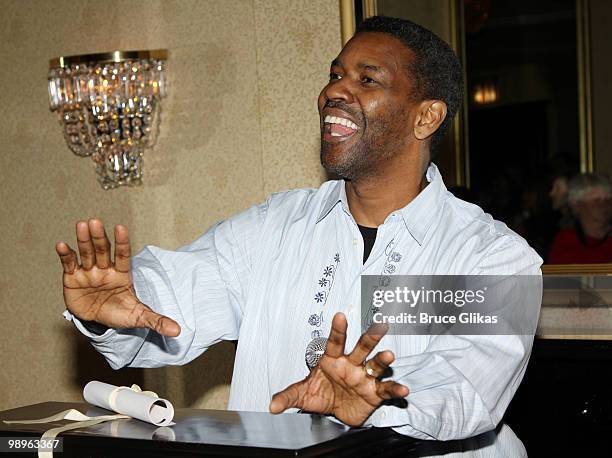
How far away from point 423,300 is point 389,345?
4.3 inches

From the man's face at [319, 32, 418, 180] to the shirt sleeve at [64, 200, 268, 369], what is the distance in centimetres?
27

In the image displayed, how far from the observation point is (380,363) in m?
1.40

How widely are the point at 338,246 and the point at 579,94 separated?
1074 mm

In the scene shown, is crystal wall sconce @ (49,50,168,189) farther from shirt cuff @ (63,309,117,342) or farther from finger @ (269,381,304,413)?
finger @ (269,381,304,413)

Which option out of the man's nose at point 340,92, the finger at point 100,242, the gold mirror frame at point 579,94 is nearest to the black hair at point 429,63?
the man's nose at point 340,92

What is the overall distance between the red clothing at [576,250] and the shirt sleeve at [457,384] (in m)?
1.06

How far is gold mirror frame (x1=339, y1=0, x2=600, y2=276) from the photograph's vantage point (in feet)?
8.98

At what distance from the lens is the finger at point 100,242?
62.9 inches

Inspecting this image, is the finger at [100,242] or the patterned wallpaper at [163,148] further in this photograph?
the patterned wallpaper at [163,148]

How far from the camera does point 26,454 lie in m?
1.39

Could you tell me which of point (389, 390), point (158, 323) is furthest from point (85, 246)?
point (389, 390)

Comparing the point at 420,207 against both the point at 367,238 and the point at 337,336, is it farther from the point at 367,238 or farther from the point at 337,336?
the point at 337,336

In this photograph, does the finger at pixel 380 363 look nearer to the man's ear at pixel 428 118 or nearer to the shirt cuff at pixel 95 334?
the shirt cuff at pixel 95 334

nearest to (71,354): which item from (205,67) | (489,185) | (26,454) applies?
(205,67)
